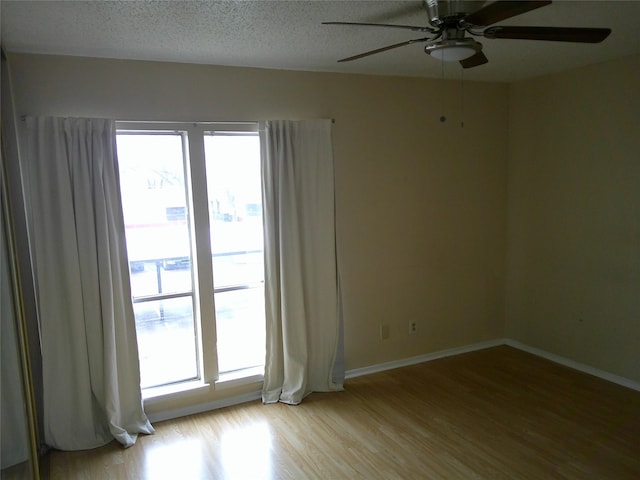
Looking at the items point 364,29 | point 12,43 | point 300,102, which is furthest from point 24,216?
point 364,29

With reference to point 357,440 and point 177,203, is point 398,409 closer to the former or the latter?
point 357,440

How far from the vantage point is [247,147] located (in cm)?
361

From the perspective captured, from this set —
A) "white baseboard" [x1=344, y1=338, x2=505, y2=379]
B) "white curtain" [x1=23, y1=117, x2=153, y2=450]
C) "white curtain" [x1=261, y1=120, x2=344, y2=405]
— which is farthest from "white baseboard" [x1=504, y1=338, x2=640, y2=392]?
"white curtain" [x1=23, y1=117, x2=153, y2=450]

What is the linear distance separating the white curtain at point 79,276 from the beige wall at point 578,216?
3633 mm

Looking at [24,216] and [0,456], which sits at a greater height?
[24,216]

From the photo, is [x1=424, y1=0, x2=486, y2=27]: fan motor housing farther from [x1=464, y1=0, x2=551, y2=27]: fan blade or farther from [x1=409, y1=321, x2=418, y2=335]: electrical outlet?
[x1=409, y1=321, x2=418, y2=335]: electrical outlet

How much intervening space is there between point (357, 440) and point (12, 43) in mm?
3225

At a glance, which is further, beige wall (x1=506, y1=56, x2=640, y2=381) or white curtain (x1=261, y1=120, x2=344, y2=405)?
beige wall (x1=506, y1=56, x2=640, y2=381)

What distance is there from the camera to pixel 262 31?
2639 mm

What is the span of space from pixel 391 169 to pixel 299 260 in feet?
3.91

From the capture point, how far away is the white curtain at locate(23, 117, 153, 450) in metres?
2.92

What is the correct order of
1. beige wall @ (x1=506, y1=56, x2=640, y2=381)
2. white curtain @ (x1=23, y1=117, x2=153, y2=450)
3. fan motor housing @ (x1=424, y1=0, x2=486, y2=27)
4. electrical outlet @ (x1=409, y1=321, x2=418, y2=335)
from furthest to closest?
electrical outlet @ (x1=409, y1=321, x2=418, y2=335) → beige wall @ (x1=506, y1=56, x2=640, y2=381) → white curtain @ (x1=23, y1=117, x2=153, y2=450) → fan motor housing @ (x1=424, y1=0, x2=486, y2=27)

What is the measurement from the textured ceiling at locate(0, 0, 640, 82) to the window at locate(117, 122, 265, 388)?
22.1 inches

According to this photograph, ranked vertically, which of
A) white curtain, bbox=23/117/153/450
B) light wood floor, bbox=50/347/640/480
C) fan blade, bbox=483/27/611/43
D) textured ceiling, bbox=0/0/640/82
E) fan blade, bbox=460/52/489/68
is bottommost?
light wood floor, bbox=50/347/640/480
